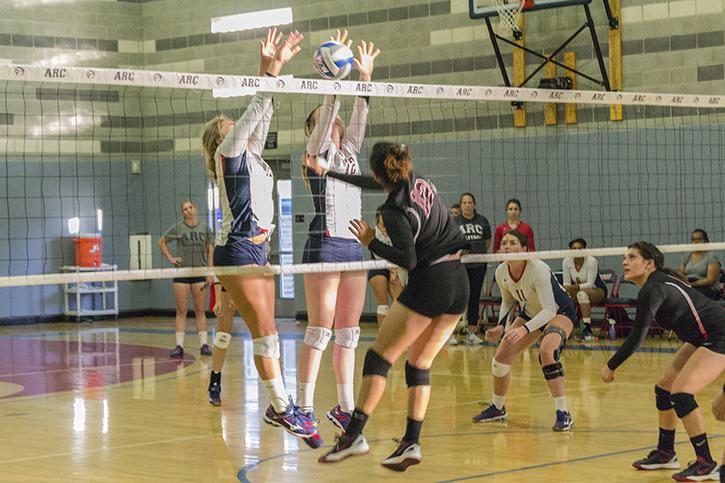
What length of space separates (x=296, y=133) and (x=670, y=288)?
12.5m

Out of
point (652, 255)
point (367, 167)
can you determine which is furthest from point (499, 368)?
point (367, 167)

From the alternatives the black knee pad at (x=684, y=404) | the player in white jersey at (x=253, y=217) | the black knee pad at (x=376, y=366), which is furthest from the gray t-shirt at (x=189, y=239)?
the black knee pad at (x=684, y=404)

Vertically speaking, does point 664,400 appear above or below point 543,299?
below

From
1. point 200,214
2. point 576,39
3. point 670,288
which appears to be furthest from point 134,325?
point 670,288

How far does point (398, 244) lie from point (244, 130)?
1.23m

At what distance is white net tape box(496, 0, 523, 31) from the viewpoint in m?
15.2

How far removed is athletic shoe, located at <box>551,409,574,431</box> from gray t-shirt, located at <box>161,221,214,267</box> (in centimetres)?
554

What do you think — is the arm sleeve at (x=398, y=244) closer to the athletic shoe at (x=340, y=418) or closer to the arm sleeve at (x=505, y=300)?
the athletic shoe at (x=340, y=418)

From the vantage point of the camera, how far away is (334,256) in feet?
23.7

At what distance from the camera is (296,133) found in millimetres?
18672

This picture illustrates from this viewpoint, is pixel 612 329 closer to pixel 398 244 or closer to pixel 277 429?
pixel 277 429

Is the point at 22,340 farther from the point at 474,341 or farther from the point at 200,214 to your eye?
the point at 474,341

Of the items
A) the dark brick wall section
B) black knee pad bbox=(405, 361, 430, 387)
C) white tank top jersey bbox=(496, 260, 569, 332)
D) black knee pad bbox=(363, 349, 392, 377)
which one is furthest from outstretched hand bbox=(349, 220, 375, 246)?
the dark brick wall section

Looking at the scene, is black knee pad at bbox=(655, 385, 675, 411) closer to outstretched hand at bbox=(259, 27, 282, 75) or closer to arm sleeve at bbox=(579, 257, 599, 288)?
outstretched hand at bbox=(259, 27, 282, 75)
